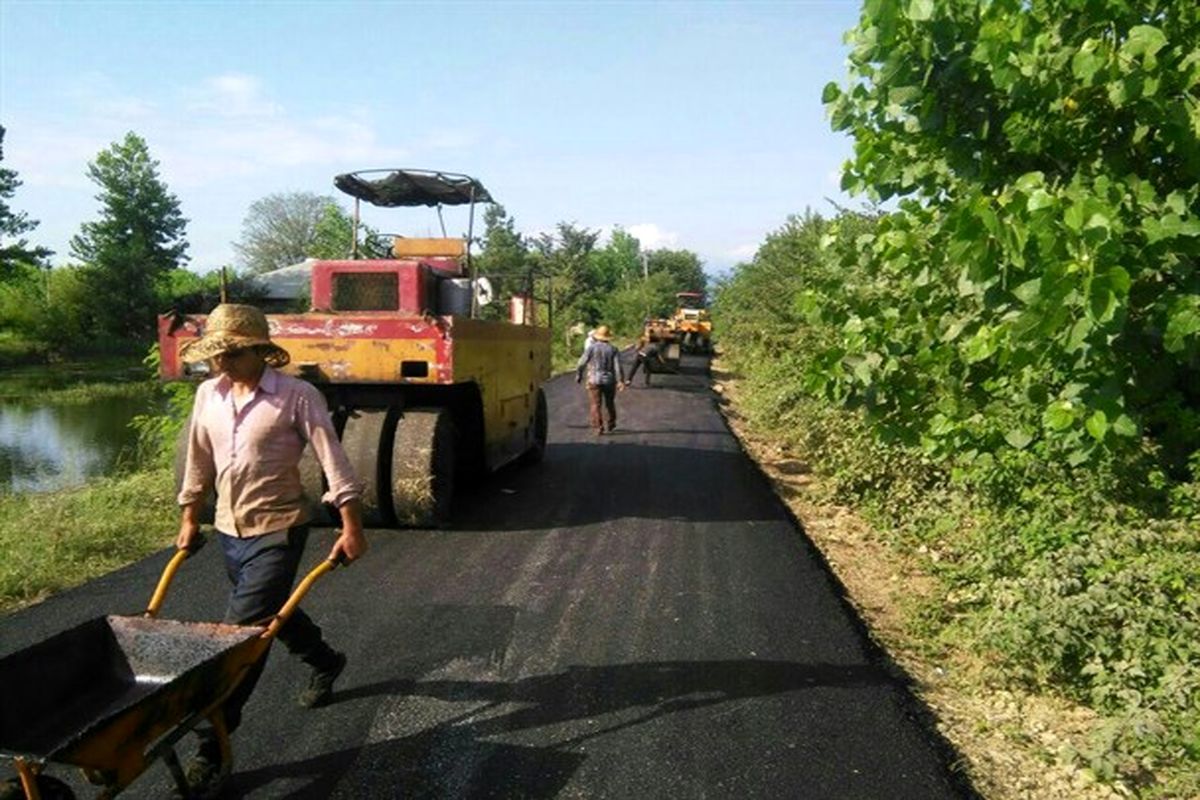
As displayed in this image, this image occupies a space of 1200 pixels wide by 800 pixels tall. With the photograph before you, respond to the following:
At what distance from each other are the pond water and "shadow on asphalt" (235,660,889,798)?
10816mm

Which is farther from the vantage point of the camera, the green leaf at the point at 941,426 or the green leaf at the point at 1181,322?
the green leaf at the point at 941,426

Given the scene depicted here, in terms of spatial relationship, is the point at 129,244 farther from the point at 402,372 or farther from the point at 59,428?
the point at 402,372

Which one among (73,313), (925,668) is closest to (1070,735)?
(925,668)

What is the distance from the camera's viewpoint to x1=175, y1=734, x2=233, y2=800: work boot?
348cm

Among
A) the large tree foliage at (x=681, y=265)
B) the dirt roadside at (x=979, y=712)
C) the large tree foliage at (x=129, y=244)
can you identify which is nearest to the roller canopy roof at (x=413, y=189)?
the dirt roadside at (x=979, y=712)

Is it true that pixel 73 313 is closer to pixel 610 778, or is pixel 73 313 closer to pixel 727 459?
pixel 727 459

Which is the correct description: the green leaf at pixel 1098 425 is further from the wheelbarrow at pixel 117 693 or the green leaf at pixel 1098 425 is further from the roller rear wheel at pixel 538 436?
the roller rear wheel at pixel 538 436

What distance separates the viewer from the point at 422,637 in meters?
5.19

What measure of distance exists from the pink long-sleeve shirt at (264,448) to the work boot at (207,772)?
32.8 inches

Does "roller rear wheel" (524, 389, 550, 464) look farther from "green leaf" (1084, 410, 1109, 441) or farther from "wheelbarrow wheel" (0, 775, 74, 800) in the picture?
"wheelbarrow wheel" (0, 775, 74, 800)

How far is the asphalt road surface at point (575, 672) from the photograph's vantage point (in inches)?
146

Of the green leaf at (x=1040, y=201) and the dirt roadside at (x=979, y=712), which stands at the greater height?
the green leaf at (x=1040, y=201)

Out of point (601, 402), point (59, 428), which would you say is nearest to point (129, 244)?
point (59, 428)

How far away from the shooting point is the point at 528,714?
424 centimetres
